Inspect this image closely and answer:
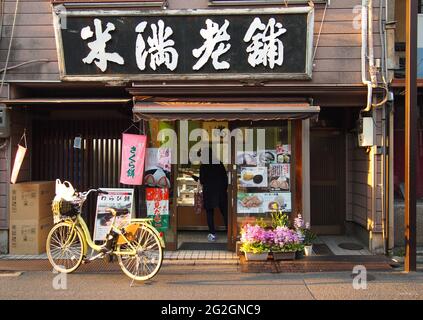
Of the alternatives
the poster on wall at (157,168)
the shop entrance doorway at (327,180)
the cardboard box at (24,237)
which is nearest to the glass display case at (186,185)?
the poster on wall at (157,168)

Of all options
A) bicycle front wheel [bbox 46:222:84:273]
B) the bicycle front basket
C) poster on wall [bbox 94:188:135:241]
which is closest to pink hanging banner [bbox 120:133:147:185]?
poster on wall [bbox 94:188:135:241]

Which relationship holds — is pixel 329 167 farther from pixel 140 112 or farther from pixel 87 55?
pixel 87 55

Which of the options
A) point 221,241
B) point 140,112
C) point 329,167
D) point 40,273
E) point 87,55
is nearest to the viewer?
point 40,273

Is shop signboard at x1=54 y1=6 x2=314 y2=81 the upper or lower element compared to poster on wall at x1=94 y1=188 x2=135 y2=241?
upper

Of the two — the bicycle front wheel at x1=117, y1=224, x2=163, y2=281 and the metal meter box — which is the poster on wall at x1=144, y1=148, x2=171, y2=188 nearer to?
the bicycle front wheel at x1=117, y1=224, x2=163, y2=281

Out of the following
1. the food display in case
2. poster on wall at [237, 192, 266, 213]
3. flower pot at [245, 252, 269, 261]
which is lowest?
flower pot at [245, 252, 269, 261]

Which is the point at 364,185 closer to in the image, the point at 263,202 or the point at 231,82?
the point at 263,202

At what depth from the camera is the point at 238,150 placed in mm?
8875

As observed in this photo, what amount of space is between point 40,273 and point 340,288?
470 cm

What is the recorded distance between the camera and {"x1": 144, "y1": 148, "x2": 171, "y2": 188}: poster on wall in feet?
29.1

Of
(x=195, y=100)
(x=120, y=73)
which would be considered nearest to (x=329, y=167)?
(x=195, y=100)

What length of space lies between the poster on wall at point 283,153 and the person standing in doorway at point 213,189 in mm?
1497

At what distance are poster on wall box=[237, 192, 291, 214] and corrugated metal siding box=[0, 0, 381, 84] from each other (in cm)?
226

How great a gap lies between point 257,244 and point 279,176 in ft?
5.08
